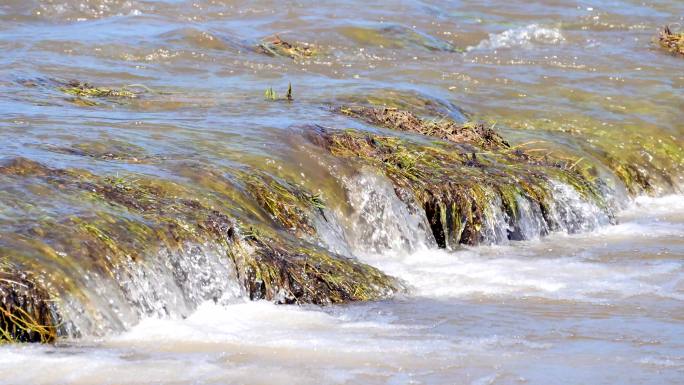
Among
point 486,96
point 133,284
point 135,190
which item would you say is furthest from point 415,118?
point 133,284

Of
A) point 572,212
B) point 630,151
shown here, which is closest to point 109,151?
point 572,212

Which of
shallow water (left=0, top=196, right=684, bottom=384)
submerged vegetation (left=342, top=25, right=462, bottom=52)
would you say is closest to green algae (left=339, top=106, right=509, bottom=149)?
shallow water (left=0, top=196, right=684, bottom=384)

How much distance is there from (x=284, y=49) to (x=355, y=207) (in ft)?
25.5

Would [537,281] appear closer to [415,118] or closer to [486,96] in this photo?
[415,118]

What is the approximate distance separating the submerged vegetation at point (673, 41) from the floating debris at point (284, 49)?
5314 millimetres

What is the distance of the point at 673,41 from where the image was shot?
19156 mm

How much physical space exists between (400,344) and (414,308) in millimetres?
1035

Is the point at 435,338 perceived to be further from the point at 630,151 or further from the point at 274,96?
the point at 630,151

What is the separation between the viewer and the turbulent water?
6328 mm

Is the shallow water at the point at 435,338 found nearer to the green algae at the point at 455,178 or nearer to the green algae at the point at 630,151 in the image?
the green algae at the point at 455,178

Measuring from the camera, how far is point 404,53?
17969mm

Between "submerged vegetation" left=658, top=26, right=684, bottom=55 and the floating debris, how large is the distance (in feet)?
17.4

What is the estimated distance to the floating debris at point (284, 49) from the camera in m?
16.8

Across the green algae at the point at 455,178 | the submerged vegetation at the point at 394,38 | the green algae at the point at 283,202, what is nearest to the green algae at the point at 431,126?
the green algae at the point at 455,178
